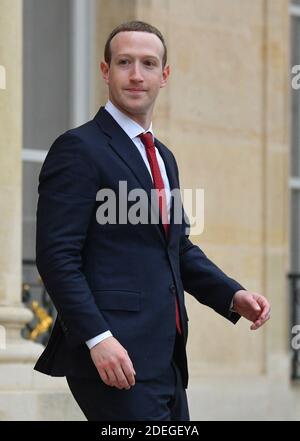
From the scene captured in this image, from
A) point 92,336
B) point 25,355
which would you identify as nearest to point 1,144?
point 25,355

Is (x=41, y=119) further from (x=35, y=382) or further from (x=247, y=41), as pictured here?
(x=35, y=382)

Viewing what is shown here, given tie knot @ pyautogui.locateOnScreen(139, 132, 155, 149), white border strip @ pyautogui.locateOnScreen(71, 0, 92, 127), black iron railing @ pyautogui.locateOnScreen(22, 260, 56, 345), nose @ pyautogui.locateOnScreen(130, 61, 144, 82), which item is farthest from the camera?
white border strip @ pyautogui.locateOnScreen(71, 0, 92, 127)

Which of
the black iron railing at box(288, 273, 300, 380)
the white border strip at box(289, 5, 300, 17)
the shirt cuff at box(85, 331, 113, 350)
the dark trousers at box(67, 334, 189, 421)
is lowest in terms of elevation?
the black iron railing at box(288, 273, 300, 380)

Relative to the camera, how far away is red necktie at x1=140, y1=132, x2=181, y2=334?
420 cm

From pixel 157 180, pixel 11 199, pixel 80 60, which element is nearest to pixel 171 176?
pixel 157 180

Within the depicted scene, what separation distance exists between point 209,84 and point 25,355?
9.56ft

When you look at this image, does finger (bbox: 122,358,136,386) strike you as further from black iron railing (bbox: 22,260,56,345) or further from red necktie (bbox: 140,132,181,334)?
black iron railing (bbox: 22,260,56,345)

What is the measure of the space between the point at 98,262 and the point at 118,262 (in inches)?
2.5

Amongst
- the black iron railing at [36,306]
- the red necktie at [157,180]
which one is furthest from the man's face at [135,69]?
the black iron railing at [36,306]

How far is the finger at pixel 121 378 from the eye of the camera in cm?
A: 383

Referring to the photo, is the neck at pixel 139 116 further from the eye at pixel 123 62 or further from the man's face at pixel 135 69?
the eye at pixel 123 62

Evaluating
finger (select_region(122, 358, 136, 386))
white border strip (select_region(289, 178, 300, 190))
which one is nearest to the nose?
finger (select_region(122, 358, 136, 386))

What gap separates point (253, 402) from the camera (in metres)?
9.85

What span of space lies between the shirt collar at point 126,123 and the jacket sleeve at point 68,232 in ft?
0.71
